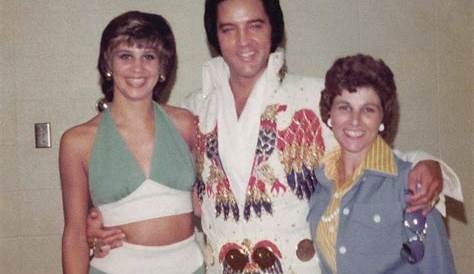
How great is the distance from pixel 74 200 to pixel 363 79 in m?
0.90

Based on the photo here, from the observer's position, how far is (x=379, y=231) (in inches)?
56.9

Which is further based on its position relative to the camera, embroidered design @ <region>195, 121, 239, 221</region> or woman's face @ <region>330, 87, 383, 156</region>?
embroidered design @ <region>195, 121, 239, 221</region>

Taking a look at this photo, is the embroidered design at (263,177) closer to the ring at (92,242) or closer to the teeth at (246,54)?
the teeth at (246,54)

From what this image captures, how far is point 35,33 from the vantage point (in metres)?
2.60

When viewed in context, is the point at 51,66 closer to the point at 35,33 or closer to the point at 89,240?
the point at 35,33

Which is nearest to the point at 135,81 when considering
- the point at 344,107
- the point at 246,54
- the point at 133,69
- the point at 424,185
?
the point at 133,69

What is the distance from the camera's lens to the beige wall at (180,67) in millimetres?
2600

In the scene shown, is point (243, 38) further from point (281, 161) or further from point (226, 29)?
point (281, 161)

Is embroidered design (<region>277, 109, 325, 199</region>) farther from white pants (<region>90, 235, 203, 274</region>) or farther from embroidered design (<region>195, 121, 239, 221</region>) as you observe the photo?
white pants (<region>90, 235, 203, 274</region>)

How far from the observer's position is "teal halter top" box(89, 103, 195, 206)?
163 cm

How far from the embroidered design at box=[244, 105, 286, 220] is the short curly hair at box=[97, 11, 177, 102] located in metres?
0.37

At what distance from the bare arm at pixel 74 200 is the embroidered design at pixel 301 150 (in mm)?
593

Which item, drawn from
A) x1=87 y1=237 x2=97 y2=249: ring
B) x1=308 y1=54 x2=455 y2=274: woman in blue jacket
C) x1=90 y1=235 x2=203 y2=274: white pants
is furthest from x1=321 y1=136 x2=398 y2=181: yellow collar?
x1=87 y1=237 x2=97 y2=249: ring

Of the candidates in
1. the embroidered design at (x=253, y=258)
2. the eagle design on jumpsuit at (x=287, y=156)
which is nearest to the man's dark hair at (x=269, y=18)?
the eagle design on jumpsuit at (x=287, y=156)
